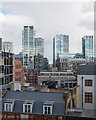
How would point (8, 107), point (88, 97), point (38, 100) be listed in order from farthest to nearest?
point (88, 97) < point (38, 100) < point (8, 107)

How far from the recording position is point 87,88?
13.6 m

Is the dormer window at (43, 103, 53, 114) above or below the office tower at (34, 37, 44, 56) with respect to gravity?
below

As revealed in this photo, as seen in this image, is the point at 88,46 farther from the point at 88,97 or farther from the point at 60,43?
the point at 88,97

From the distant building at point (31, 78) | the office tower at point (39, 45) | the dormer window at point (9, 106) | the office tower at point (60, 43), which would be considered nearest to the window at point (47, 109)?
the dormer window at point (9, 106)

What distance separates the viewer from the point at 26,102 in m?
10.0

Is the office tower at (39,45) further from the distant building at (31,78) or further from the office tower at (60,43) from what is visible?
the distant building at (31,78)

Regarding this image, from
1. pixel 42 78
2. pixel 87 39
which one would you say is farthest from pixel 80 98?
pixel 87 39

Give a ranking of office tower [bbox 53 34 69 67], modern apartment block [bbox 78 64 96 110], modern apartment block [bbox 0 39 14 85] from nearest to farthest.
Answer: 1. modern apartment block [bbox 78 64 96 110]
2. modern apartment block [bbox 0 39 14 85]
3. office tower [bbox 53 34 69 67]

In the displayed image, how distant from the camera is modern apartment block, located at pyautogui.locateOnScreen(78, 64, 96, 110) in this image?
44.0 feet

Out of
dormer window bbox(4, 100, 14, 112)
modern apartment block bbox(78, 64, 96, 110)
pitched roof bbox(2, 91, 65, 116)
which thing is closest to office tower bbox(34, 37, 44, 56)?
modern apartment block bbox(78, 64, 96, 110)

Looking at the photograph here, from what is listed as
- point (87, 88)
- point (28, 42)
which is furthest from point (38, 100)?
point (28, 42)

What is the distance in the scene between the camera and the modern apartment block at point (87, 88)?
1341 cm

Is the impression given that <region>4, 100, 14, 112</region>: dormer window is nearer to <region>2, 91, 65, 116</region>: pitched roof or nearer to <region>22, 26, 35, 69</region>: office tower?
<region>2, 91, 65, 116</region>: pitched roof

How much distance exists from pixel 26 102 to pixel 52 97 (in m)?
1.78
